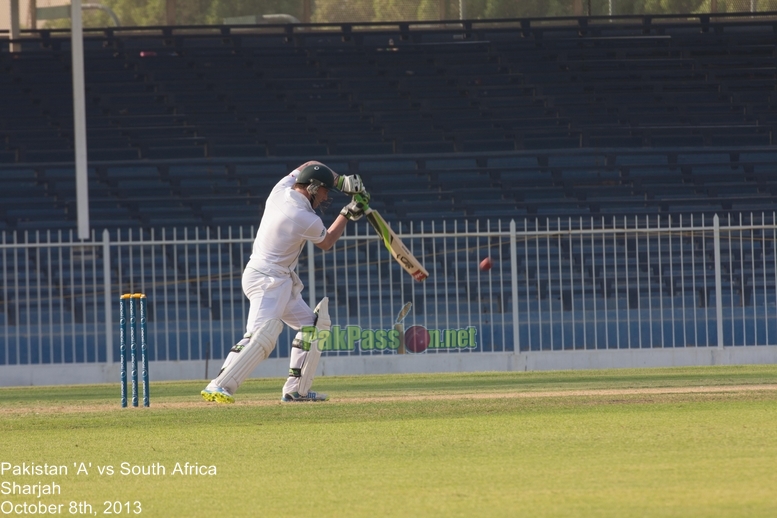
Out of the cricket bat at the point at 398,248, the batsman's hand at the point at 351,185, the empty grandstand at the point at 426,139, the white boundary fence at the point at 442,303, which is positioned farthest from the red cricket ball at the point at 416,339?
the batsman's hand at the point at 351,185

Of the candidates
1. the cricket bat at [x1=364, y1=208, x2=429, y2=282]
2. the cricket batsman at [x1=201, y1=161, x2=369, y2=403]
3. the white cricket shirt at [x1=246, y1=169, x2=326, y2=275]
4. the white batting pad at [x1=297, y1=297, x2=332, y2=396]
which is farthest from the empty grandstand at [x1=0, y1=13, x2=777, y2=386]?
the white cricket shirt at [x1=246, y1=169, x2=326, y2=275]

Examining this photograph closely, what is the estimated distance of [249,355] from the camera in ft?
28.8

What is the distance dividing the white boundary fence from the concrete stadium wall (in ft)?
0.06

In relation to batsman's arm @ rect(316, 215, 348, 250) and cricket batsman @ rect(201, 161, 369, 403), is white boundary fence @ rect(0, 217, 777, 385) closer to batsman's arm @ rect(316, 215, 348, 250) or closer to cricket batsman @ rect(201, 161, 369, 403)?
cricket batsman @ rect(201, 161, 369, 403)

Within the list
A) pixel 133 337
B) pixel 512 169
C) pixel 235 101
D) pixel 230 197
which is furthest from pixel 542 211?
pixel 133 337

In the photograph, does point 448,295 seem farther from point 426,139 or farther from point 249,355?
point 249,355

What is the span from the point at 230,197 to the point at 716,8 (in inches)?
466

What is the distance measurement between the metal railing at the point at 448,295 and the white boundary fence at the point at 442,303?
1.3 inches

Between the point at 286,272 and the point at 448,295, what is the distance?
7857 millimetres

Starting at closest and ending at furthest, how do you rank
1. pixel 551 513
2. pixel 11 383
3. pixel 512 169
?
pixel 551 513
pixel 11 383
pixel 512 169

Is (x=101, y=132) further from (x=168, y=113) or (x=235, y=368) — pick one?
(x=235, y=368)

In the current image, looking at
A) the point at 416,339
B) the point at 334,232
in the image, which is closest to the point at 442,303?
the point at 416,339

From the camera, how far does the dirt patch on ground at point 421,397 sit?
9.45 m

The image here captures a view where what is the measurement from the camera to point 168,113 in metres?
22.5
